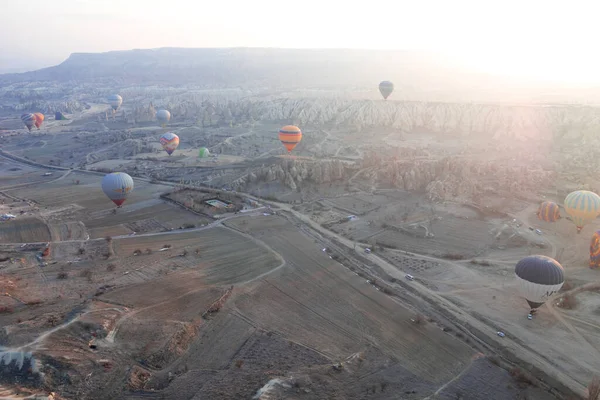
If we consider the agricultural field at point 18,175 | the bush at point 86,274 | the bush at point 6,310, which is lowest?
the agricultural field at point 18,175

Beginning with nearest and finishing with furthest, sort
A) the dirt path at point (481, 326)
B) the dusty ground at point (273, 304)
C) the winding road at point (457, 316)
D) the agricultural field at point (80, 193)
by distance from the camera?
the dusty ground at point (273, 304), the dirt path at point (481, 326), the winding road at point (457, 316), the agricultural field at point (80, 193)

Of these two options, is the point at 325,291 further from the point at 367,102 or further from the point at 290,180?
the point at 367,102

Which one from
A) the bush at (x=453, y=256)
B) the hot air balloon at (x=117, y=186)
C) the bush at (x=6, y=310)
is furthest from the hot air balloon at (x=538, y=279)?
the hot air balloon at (x=117, y=186)

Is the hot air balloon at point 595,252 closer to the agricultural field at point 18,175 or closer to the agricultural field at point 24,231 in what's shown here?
the agricultural field at point 24,231

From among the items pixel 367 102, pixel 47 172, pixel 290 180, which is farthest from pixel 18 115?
pixel 290 180

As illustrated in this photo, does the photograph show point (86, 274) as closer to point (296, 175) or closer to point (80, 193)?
point (80, 193)

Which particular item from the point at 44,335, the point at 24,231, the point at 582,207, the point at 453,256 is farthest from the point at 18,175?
the point at 582,207
